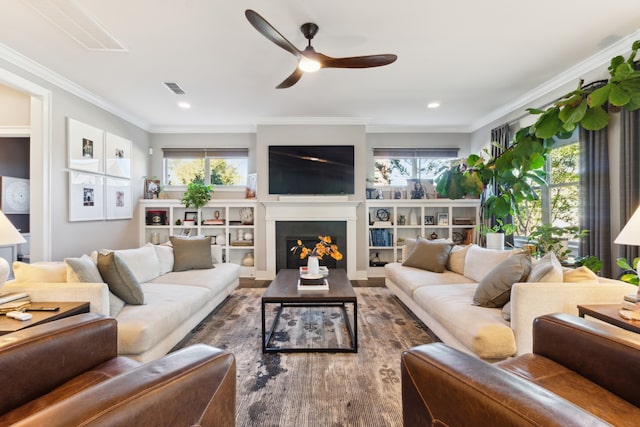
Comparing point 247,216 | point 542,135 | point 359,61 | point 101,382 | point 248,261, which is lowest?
point 248,261

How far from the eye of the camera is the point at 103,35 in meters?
2.54

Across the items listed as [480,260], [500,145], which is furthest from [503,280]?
[500,145]

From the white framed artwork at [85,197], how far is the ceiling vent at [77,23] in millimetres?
1702

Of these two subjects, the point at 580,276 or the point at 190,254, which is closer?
the point at 580,276

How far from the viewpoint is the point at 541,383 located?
123 centimetres

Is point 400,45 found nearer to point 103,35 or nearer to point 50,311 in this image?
point 103,35

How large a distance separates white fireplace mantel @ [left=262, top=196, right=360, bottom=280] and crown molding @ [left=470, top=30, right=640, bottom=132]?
99.0 inches

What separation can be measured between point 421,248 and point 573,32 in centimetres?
245

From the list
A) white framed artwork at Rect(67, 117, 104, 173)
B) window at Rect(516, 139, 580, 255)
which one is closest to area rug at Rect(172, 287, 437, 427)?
window at Rect(516, 139, 580, 255)

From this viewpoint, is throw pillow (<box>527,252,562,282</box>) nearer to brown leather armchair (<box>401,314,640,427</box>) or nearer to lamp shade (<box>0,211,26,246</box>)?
brown leather armchair (<box>401,314,640,427</box>)

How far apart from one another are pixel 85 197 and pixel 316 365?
3.59 m

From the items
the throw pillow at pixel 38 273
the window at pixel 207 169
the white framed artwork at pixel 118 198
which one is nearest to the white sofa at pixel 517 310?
the throw pillow at pixel 38 273

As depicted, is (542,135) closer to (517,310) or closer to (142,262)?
(517,310)

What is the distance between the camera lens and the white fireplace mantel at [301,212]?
16.2 ft
